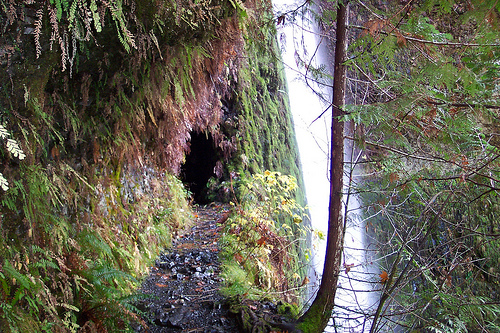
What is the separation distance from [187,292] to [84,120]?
2.37 m

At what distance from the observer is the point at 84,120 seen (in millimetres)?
2752

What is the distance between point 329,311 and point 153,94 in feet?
8.63

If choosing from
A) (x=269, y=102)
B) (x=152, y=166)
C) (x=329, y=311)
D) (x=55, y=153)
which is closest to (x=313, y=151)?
(x=269, y=102)

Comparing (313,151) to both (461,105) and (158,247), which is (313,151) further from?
(461,105)

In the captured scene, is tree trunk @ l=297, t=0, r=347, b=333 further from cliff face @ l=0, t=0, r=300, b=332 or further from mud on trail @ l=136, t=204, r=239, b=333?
mud on trail @ l=136, t=204, r=239, b=333

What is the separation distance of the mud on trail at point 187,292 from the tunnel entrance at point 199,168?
131 inches

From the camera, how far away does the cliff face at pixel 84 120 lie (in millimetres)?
2078

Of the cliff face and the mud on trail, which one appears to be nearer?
the cliff face

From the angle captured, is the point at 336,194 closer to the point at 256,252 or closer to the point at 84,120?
the point at 84,120

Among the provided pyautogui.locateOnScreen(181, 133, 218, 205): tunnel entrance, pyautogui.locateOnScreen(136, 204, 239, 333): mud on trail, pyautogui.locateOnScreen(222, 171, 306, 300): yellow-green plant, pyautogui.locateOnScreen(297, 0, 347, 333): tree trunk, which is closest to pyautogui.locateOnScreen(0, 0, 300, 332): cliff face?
pyautogui.locateOnScreen(136, 204, 239, 333): mud on trail

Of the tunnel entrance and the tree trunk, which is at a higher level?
the tunnel entrance

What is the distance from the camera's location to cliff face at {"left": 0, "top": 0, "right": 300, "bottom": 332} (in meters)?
2.08

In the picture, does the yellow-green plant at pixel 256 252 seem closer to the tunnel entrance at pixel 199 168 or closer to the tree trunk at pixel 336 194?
the tree trunk at pixel 336 194

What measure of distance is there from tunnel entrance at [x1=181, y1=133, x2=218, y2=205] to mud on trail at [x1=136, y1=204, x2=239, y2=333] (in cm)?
334
